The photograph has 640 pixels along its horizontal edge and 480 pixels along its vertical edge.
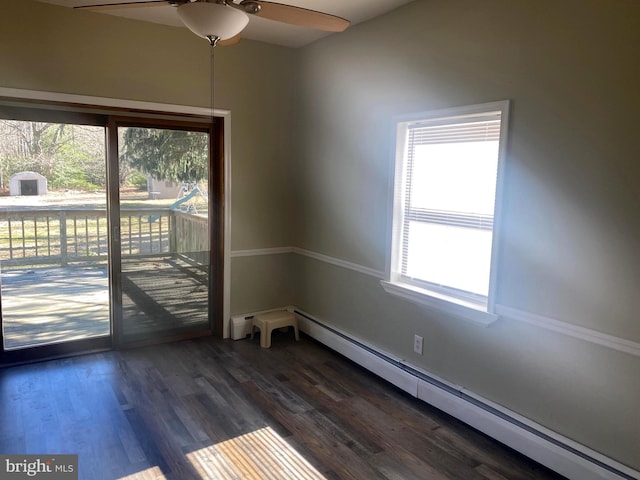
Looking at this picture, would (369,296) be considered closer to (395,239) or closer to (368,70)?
(395,239)

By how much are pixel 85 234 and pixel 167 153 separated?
0.92 m

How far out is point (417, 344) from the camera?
3180 millimetres

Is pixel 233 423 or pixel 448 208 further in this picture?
pixel 448 208

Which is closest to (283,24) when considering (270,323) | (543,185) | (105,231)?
(105,231)

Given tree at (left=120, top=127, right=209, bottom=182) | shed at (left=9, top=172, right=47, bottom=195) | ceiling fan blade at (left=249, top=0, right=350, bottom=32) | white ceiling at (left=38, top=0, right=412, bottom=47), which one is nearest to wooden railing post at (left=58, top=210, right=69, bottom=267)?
shed at (left=9, top=172, right=47, bottom=195)

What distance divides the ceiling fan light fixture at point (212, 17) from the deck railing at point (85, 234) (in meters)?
2.30

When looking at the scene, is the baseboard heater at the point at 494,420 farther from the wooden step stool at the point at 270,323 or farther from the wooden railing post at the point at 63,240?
the wooden railing post at the point at 63,240

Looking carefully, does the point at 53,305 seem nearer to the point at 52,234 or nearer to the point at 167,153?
the point at 52,234

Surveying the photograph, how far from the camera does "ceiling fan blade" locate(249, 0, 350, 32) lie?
197cm

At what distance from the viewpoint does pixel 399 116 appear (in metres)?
3.15

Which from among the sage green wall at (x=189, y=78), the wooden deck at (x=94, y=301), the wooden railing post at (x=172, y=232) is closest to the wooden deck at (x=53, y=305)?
the wooden deck at (x=94, y=301)

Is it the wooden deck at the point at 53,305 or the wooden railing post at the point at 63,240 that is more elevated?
the wooden railing post at the point at 63,240

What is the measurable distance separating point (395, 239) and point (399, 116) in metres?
0.85

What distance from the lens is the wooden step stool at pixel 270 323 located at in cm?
404
